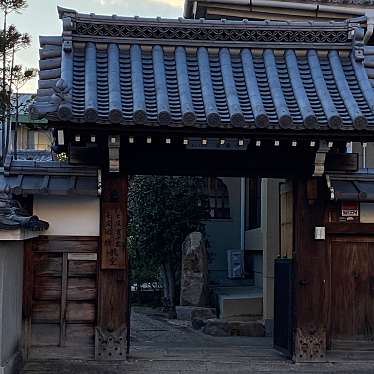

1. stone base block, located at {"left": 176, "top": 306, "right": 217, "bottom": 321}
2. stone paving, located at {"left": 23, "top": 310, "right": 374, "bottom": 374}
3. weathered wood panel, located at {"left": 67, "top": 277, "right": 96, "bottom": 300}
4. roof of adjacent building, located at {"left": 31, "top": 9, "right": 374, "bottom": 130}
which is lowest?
stone paving, located at {"left": 23, "top": 310, "right": 374, "bottom": 374}

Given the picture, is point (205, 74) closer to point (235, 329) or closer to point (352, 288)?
point (352, 288)

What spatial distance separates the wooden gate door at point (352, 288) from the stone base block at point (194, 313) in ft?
21.0

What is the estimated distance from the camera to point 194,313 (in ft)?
60.4

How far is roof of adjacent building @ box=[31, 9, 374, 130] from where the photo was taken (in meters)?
10.5

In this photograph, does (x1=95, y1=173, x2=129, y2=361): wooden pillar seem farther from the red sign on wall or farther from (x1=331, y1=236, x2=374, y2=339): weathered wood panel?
the red sign on wall

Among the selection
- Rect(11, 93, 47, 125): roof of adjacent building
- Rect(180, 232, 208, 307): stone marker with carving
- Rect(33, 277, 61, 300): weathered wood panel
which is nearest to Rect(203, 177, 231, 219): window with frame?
Rect(180, 232, 208, 307): stone marker with carving

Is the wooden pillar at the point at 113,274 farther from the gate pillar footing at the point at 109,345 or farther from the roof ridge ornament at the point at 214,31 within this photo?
the roof ridge ornament at the point at 214,31

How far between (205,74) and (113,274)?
11.7 feet

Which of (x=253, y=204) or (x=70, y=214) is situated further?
(x=253, y=204)

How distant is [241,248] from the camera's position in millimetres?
23125

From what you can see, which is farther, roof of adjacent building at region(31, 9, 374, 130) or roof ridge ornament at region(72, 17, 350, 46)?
roof ridge ornament at region(72, 17, 350, 46)

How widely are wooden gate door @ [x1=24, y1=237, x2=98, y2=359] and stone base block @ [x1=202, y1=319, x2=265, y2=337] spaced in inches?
224

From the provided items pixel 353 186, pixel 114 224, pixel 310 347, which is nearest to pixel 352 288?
pixel 310 347

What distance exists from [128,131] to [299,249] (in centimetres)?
360
